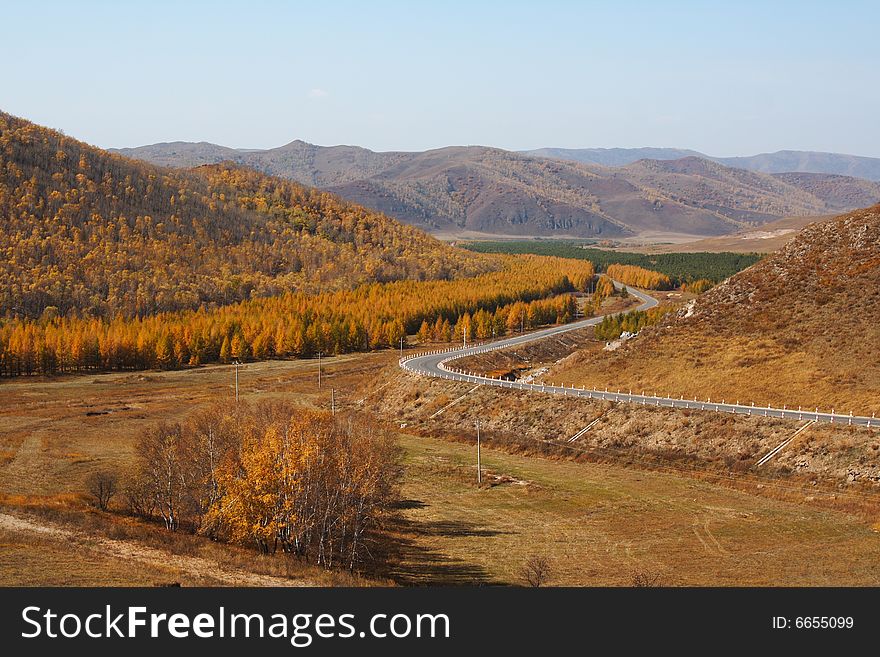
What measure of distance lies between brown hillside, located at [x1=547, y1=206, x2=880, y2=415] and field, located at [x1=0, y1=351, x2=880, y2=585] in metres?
18.8

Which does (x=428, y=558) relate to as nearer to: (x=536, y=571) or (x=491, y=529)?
(x=491, y=529)

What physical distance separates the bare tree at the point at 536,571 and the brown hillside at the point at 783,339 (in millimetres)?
46893

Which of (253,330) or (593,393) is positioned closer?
(593,393)

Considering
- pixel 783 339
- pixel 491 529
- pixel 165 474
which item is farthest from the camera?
pixel 783 339

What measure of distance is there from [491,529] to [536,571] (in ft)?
48.6

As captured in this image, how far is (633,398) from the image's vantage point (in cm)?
9288

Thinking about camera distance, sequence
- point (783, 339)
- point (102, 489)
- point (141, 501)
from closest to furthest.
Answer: point (102, 489), point (141, 501), point (783, 339)

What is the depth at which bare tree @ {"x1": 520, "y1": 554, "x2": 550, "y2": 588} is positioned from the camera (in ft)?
138

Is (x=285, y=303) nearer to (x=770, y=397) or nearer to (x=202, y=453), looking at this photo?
(x=770, y=397)

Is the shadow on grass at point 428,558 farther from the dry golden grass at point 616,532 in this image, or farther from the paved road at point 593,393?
the paved road at point 593,393

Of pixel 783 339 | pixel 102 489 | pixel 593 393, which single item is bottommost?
pixel 102 489

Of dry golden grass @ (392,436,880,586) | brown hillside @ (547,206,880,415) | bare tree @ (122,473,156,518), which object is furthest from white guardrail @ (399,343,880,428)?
bare tree @ (122,473,156,518)

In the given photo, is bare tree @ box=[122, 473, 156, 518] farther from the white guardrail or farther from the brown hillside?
the brown hillside

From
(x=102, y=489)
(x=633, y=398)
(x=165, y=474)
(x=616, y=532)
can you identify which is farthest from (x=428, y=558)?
(x=633, y=398)
